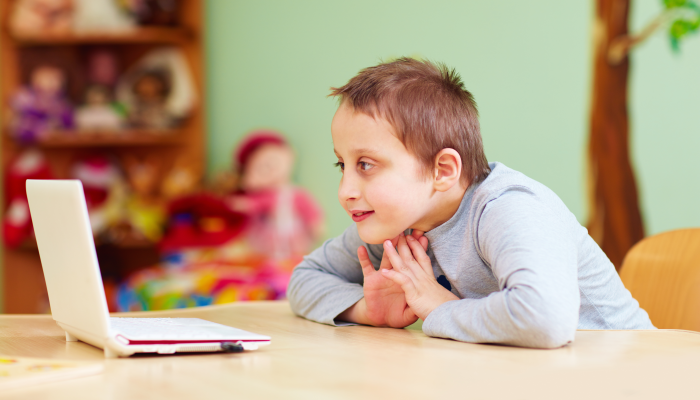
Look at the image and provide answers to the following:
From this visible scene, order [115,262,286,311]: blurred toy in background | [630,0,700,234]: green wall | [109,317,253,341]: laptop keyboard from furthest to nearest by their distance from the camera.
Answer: [115,262,286,311]: blurred toy in background < [630,0,700,234]: green wall < [109,317,253,341]: laptop keyboard

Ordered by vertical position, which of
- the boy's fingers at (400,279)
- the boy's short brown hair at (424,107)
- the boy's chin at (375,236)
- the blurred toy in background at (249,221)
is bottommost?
the blurred toy in background at (249,221)

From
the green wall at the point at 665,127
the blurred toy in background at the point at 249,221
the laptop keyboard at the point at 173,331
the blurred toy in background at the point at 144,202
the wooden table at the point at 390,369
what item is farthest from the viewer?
the blurred toy in background at the point at 144,202

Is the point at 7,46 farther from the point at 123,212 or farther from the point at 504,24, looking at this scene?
the point at 504,24

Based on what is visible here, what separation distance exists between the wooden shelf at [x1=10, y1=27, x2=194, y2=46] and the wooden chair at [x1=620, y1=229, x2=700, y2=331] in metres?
2.28

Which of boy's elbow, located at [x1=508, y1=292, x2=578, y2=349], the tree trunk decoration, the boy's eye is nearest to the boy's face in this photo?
the boy's eye

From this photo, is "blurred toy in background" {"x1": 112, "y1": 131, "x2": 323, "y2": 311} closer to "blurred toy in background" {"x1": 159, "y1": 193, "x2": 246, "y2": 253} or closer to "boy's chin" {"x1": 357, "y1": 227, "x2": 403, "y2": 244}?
"blurred toy in background" {"x1": 159, "y1": 193, "x2": 246, "y2": 253}

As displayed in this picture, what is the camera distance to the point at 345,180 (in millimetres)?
858

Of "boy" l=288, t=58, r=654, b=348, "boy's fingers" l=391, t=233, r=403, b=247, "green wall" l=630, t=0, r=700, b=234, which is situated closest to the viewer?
"boy" l=288, t=58, r=654, b=348

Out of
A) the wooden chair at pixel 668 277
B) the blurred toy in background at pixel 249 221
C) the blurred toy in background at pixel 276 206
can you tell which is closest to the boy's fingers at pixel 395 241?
the wooden chair at pixel 668 277

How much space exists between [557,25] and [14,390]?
5.44 ft

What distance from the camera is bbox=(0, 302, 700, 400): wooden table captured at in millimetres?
497

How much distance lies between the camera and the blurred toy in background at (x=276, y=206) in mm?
2520

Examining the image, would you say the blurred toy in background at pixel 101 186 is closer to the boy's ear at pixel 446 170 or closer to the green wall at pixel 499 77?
the green wall at pixel 499 77

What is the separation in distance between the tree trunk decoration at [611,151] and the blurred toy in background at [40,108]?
218 centimetres
